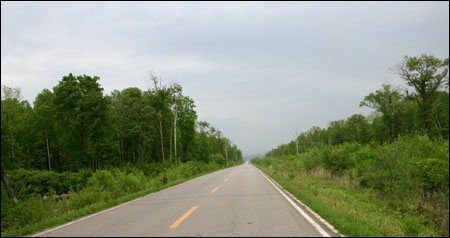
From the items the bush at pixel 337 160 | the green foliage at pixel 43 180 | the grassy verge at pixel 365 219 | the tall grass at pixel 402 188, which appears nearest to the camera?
the grassy verge at pixel 365 219

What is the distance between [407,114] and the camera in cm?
4988

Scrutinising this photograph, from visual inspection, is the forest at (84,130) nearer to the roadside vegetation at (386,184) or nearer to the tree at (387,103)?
the roadside vegetation at (386,184)

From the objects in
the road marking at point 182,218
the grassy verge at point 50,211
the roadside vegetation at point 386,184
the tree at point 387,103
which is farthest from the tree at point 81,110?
the tree at point 387,103

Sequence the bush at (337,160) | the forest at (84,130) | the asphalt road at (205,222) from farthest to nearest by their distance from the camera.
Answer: the forest at (84,130)
the bush at (337,160)
the asphalt road at (205,222)

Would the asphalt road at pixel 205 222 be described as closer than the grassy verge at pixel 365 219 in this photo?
No

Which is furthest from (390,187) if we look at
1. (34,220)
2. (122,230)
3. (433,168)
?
(34,220)

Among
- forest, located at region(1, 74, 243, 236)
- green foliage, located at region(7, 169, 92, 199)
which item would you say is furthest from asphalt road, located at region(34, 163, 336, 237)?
green foliage, located at region(7, 169, 92, 199)

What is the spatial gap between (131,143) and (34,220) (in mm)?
40158

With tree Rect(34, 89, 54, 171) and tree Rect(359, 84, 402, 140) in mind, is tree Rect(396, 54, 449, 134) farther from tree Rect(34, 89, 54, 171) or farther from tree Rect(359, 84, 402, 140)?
tree Rect(34, 89, 54, 171)

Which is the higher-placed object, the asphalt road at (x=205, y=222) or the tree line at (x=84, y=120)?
the tree line at (x=84, y=120)

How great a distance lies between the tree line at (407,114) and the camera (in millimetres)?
33219

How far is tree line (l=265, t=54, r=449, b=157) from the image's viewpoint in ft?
109

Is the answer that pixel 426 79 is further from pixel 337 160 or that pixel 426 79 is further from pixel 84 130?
pixel 84 130

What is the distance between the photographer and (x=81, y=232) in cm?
645
